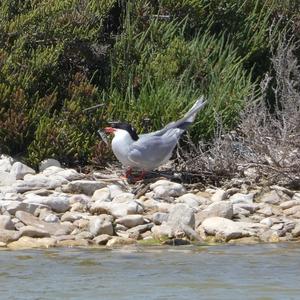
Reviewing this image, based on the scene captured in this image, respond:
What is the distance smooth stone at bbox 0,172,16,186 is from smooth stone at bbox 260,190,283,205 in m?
2.42

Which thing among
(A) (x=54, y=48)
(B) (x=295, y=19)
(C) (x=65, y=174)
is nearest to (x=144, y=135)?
(C) (x=65, y=174)

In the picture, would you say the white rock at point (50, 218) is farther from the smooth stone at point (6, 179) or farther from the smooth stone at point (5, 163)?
the smooth stone at point (5, 163)

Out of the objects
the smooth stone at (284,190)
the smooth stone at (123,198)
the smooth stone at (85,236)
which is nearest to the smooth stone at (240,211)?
the smooth stone at (284,190)

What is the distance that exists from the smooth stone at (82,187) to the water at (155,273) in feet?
5.98

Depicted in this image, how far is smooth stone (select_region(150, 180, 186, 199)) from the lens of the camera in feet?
35.4

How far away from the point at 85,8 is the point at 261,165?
309 centimetres

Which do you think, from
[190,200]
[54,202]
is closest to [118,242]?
[54,202]

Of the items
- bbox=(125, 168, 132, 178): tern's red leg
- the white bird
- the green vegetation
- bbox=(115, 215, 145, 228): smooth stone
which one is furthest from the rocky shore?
the green vegetation

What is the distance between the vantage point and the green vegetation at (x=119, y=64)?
12.0 meters

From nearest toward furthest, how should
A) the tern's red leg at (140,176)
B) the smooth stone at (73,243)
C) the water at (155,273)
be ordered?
the water at (155,273), the smooth stone at (73,243), the tern's red leg at (140,176)

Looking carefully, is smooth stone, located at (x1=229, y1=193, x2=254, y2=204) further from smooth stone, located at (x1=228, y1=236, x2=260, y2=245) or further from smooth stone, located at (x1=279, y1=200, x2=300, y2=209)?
smooth stone, located at (x1=228, y1=236, x2=260, y2=245)

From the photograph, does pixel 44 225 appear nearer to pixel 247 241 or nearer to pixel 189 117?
pixel 247 241

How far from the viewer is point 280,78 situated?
12.6m

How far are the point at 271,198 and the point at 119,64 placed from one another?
3044mm
